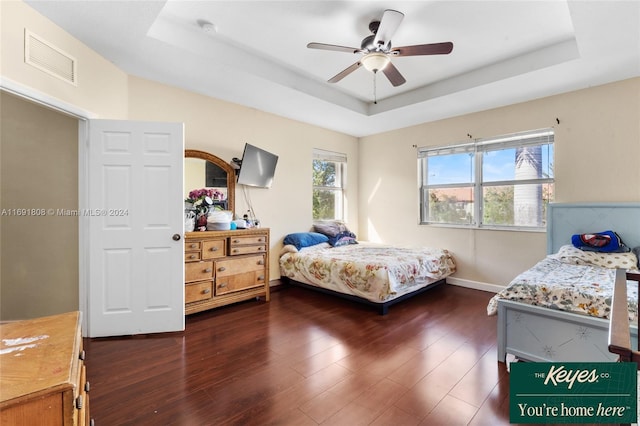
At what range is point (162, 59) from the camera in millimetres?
2818

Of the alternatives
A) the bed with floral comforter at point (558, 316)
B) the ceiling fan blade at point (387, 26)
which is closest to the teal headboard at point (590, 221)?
the bed with floral comforter at point (558, 316)

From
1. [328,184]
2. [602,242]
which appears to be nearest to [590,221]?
[602,242]

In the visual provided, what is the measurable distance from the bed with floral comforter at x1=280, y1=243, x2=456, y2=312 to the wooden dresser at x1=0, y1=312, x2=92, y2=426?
8.76 feet

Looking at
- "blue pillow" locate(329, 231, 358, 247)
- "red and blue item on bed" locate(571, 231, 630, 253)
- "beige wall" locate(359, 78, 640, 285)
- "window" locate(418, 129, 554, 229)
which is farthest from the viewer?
"blue pillow" locate(329, 231, 358, 247)

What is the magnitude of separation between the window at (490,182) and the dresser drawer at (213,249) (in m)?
3.22

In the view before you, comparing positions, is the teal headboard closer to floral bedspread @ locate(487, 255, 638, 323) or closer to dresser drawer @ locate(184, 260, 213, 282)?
floral bedspread @ locate(487, 255, 638, 323)

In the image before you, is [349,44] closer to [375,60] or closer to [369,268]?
[375,60]

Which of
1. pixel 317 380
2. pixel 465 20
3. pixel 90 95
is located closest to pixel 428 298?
pixel 317 380

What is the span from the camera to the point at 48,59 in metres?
2.19

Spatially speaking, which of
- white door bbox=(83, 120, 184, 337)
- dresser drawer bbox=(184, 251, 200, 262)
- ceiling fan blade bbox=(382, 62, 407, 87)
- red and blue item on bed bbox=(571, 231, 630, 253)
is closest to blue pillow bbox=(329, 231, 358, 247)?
dresser drawer bbox=(184, 251, 200, 262)

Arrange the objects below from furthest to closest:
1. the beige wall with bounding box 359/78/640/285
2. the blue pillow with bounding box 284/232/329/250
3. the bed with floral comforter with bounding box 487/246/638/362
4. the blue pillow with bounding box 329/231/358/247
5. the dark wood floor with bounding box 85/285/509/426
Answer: the blue pillow with bounding box 329/231/358/247 → the blue pillow with bounding box 284/232/329/250 → the beige wall with bounding box 359/78/640/285 → the bed with floral comforter with bounding box 487/246/638/362 → the dark wood floor with bounding box 85/285/509/426

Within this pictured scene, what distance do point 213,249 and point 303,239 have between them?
1.50m

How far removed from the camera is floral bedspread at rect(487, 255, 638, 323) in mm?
1908

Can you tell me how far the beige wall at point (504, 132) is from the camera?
322cm
